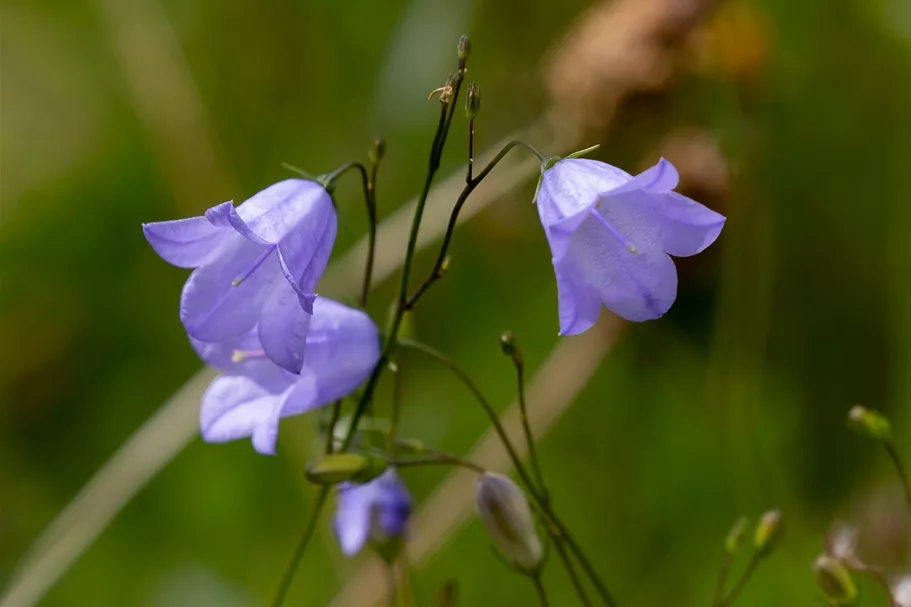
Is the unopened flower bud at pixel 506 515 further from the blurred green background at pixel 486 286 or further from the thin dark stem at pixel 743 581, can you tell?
the blurred green background at pixel 486 286

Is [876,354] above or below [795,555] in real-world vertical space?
above

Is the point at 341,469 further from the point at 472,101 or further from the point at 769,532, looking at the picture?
the point at 769,532

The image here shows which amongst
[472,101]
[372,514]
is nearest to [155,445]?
[372,514]

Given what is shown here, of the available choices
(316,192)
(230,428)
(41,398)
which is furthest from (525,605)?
(41,398)

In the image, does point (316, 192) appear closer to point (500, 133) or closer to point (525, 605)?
point (525, 605)

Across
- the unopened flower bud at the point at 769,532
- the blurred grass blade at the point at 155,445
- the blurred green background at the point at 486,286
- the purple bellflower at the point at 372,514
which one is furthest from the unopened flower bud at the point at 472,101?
the blurred green background at the point at 486,286

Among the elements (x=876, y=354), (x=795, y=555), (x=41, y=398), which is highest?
(x=41, y=398)
